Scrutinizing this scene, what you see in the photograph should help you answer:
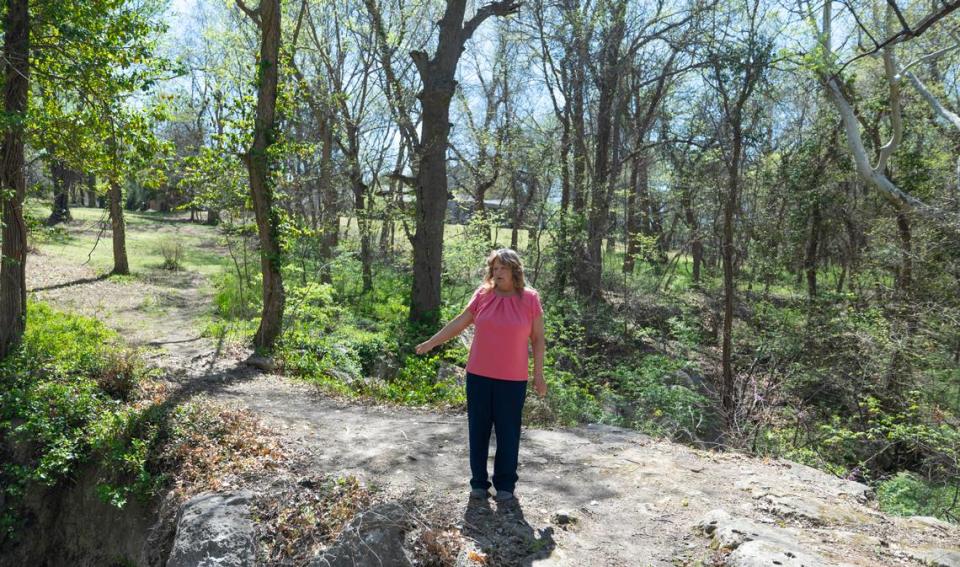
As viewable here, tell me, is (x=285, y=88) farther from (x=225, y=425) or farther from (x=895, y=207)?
(x=895, y=207)

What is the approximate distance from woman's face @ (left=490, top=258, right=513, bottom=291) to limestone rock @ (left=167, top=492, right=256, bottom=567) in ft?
7.91

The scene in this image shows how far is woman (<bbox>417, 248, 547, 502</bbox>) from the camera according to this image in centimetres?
414

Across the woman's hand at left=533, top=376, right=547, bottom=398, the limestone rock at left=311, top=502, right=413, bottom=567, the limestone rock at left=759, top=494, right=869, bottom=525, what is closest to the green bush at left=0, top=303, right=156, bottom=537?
the limestone rock at left=311, top=502, right=413, bottom=567

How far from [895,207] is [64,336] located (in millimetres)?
17063

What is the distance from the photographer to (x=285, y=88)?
9.33 m

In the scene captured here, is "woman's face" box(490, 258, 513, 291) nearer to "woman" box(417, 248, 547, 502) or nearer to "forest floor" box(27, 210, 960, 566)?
"woman" box(417, 248, 547, 502)

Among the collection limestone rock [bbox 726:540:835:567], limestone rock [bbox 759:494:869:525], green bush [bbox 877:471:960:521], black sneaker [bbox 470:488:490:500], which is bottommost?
green bush [bbox 877:471:960:521]

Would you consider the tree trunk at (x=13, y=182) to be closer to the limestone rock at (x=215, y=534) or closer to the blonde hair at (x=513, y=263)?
the limestone rock at (x=215, y=534)

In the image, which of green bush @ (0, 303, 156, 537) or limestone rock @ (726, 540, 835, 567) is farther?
green bush @ (0, 303, 156, 537)

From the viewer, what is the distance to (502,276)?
415cm

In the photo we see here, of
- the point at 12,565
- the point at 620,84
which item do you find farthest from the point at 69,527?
the point at 620,84

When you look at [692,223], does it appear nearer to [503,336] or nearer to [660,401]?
[660,401]

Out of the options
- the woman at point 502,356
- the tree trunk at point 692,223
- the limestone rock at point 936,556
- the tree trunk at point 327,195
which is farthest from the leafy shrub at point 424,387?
the tree trunk at point 692,223

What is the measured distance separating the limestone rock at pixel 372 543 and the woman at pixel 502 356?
74 cm
